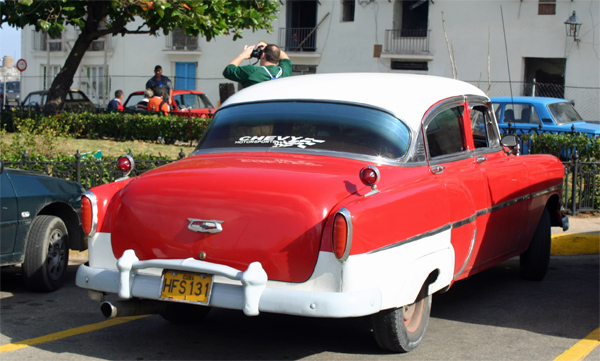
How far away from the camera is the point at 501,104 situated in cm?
1770

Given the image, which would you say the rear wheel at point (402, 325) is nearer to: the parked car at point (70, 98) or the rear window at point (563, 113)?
the rear window at point (563, 113)

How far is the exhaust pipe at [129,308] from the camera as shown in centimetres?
464

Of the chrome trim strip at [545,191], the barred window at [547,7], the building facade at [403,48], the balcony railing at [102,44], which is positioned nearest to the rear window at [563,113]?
the building facade at [403,48]

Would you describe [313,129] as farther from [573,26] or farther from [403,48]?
[403,48]

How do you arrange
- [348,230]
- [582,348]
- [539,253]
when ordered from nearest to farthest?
[348,230]
[582,348]
[539,253]

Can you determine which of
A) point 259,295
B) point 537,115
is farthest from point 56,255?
point 537,115

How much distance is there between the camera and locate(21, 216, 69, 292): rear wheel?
6.64m

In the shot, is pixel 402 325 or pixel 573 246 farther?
pixel 573 246

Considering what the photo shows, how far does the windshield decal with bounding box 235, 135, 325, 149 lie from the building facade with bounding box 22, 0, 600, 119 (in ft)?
63.3

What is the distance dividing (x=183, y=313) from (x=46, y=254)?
178 cm

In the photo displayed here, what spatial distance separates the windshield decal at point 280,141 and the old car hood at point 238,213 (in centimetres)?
43

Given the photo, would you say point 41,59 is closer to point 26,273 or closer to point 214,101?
point 214,101

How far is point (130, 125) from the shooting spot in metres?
18.8

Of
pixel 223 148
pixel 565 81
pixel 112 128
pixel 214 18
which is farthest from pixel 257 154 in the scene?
pixel 565 81
